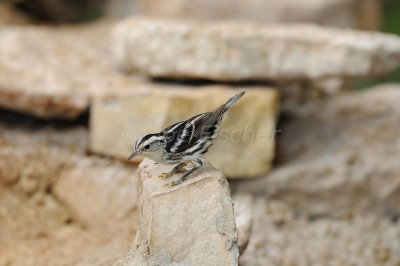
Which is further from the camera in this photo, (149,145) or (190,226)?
(149,145)

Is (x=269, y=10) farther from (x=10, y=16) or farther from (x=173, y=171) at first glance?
(x=173, y=171)

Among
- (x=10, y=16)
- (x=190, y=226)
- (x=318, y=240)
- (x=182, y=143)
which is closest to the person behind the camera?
(x=190, y=226)

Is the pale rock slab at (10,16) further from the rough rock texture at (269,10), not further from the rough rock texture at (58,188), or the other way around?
the rough rock texture at (58,188)

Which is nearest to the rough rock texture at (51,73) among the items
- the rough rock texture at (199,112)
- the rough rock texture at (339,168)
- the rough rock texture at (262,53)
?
the rough rock texture at (199,112)

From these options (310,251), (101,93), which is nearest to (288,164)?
(310,251)

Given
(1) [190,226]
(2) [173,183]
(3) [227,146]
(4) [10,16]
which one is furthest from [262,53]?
(4) [10,16]

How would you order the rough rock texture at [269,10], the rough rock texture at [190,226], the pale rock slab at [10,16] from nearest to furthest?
1. the rough rock texture at [190,226]
2. the rough rock texture at [269,10]
3. the pale rock slab at [10,16]

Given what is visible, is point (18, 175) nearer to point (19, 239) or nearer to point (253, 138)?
point (19, 239)
